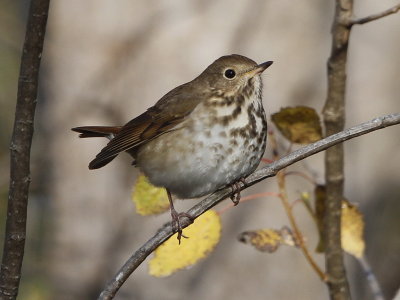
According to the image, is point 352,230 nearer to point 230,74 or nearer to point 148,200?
point 148,200

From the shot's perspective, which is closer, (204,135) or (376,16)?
(376,16)

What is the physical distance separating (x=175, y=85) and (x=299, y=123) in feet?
6.52

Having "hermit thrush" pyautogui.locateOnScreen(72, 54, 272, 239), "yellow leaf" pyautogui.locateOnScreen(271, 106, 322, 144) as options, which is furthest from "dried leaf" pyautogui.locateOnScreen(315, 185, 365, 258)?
"hermit thrush" pyautogui.locateOnScreen(72, 54, 272, 239)

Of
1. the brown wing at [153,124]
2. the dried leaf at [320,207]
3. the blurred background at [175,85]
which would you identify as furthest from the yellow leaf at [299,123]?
the blurred background at [175,85]

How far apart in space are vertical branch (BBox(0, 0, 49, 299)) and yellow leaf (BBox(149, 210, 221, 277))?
1.89 ft

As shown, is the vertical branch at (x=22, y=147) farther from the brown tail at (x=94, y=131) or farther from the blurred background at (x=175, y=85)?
the blurred background at (x=175, y=85)

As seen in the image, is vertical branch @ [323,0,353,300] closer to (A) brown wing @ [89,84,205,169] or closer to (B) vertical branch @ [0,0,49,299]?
(A) brown wing @ [89,84,205,169]

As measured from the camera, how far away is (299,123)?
251cm

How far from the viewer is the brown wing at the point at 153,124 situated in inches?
125

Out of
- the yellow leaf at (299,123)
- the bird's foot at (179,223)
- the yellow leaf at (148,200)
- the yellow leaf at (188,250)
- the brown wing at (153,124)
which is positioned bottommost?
the yellow leaf at (188,250)

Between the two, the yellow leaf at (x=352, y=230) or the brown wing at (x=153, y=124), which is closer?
the yellow leaf at (x=352, y=230)

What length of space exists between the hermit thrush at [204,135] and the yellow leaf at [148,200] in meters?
0.19

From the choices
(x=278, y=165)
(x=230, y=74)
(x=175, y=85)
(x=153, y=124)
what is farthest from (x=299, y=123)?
(x=175, y=85)

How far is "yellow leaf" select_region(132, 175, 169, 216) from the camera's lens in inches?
101
